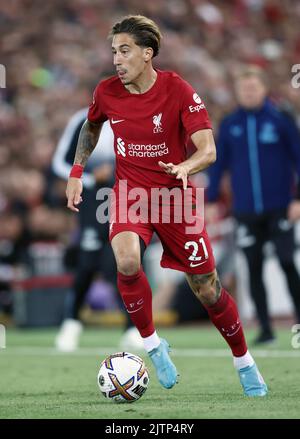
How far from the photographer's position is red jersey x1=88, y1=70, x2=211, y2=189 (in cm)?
600

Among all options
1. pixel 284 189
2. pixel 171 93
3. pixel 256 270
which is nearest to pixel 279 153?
pixel 284 189

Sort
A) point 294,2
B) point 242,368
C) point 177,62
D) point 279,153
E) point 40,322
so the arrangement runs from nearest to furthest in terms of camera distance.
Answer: point 242,368 < point 279,153 < point 40,322 < point 177,62 < point 294,2

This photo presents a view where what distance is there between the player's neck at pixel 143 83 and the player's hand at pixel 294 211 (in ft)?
11.7

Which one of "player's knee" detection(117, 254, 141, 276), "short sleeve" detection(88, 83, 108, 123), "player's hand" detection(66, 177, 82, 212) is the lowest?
"player's knee" detection(117, 254, 141, 276)

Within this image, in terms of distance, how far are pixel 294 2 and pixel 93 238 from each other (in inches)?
320

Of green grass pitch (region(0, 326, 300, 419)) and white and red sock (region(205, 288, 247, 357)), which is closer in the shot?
green grass pitch (region(0, 326, 300, 419))

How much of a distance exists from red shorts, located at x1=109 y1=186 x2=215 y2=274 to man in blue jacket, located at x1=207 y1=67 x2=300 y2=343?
3631mm

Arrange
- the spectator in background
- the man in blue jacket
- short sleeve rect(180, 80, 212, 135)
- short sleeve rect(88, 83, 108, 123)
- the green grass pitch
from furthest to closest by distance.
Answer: the spectator in background, the man in blue jacket, short sleeve rect(88, 83, 108, 123), short sleeve rect(180, 80, 212, 135), the green grass pitch

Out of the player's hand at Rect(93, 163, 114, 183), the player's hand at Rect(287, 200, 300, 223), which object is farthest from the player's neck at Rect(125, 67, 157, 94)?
the player's hand at Rect(287, 200, 300, 223)

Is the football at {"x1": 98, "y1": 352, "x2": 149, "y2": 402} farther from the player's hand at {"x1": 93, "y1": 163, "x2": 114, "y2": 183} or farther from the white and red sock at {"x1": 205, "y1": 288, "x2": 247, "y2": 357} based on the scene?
the player's hand at {"x1": 93, "y1": 163, "x2": 114, "y2": 183}

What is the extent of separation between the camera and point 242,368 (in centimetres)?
592

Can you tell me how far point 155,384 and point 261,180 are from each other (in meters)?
3.36

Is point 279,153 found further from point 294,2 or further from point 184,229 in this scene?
point 294,2

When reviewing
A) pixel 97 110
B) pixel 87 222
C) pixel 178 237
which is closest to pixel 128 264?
pixel 178 237
